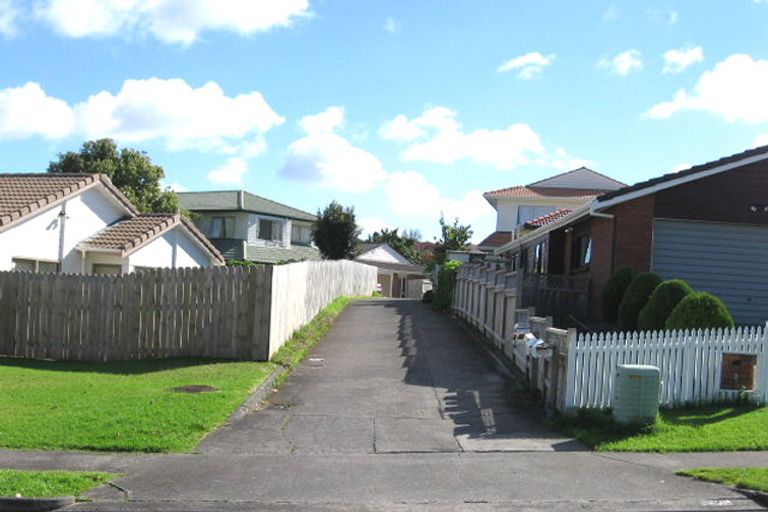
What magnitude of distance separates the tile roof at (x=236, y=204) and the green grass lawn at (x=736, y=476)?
38.6m

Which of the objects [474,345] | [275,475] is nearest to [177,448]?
[275,475]

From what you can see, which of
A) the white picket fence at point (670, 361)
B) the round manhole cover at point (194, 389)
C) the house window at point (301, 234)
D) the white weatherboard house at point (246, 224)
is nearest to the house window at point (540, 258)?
the white picket fence at point (670, 361)

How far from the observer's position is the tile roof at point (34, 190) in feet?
61.1

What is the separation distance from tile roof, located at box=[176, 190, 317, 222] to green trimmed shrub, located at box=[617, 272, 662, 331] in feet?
105

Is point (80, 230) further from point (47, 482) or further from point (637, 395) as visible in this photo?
point (637, 395)

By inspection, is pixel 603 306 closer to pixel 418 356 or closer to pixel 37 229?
pixel 418 356

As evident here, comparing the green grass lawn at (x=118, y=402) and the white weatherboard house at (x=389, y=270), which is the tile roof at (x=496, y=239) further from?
the green grass lawn at (x=118, y=402)

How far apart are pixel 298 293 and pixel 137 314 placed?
3.95m

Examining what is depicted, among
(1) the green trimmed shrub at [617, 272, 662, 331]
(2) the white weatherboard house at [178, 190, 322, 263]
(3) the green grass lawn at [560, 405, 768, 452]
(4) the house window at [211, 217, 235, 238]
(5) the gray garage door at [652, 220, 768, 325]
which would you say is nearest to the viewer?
(3) the green grass lawn at [560, 405, 768, 452]

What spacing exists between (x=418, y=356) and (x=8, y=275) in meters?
8.46

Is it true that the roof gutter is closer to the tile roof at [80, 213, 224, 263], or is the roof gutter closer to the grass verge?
the grass verge

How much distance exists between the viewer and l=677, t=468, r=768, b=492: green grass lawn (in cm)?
703

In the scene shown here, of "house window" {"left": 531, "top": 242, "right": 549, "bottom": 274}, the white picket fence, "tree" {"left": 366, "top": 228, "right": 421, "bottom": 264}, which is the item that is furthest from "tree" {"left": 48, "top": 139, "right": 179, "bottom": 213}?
"tree" {"left": 366, "top": 228, "right": 421, "bottom": 264}

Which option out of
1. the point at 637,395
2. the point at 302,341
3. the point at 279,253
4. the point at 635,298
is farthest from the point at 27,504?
the point at 279,253
